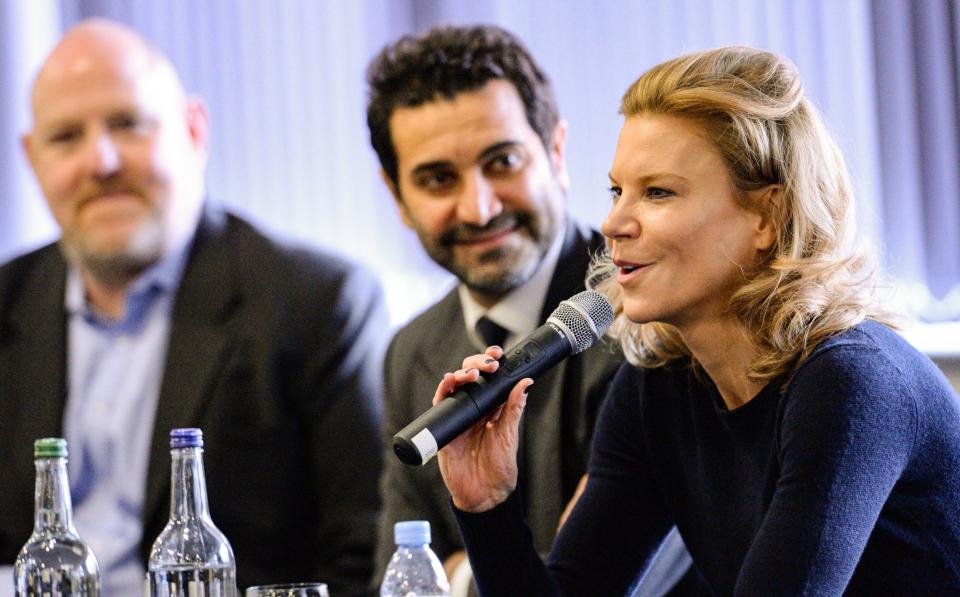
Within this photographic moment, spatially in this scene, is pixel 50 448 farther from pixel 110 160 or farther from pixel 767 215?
pixel 110 160

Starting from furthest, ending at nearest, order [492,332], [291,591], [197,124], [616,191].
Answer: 1. [197,124]
2. [492,332]
3. [616,191]
4. [291,591]

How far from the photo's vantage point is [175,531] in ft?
4.36

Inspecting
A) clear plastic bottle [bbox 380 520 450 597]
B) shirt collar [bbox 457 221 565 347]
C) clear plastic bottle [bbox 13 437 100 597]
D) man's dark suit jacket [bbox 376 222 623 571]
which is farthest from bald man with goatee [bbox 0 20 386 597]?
clear plastic bottle [bbox 13 437 100 597]

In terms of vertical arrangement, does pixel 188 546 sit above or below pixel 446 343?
below

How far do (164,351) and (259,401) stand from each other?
0.23 meters

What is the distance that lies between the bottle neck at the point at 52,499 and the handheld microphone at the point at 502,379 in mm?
417

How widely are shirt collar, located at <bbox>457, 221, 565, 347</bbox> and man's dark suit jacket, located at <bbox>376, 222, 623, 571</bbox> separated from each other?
2cm

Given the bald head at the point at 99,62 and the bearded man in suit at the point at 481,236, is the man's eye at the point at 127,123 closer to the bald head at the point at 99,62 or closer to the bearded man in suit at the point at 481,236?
the bald head at the point at 99,62

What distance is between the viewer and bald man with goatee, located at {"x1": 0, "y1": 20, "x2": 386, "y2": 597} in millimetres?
2350

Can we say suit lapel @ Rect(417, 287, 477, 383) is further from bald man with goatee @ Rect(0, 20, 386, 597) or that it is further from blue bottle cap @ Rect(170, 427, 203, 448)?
blue bottle cap @ Rect(170, 427, 203, 448)

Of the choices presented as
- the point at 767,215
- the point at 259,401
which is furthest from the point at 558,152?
the point at 767,215

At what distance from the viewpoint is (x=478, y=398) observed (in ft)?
4.10

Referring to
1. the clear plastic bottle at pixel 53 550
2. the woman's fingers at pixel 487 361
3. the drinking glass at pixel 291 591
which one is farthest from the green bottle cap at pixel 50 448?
the woman's fingers at pixel 487 361

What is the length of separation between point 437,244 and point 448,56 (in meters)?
0.33
